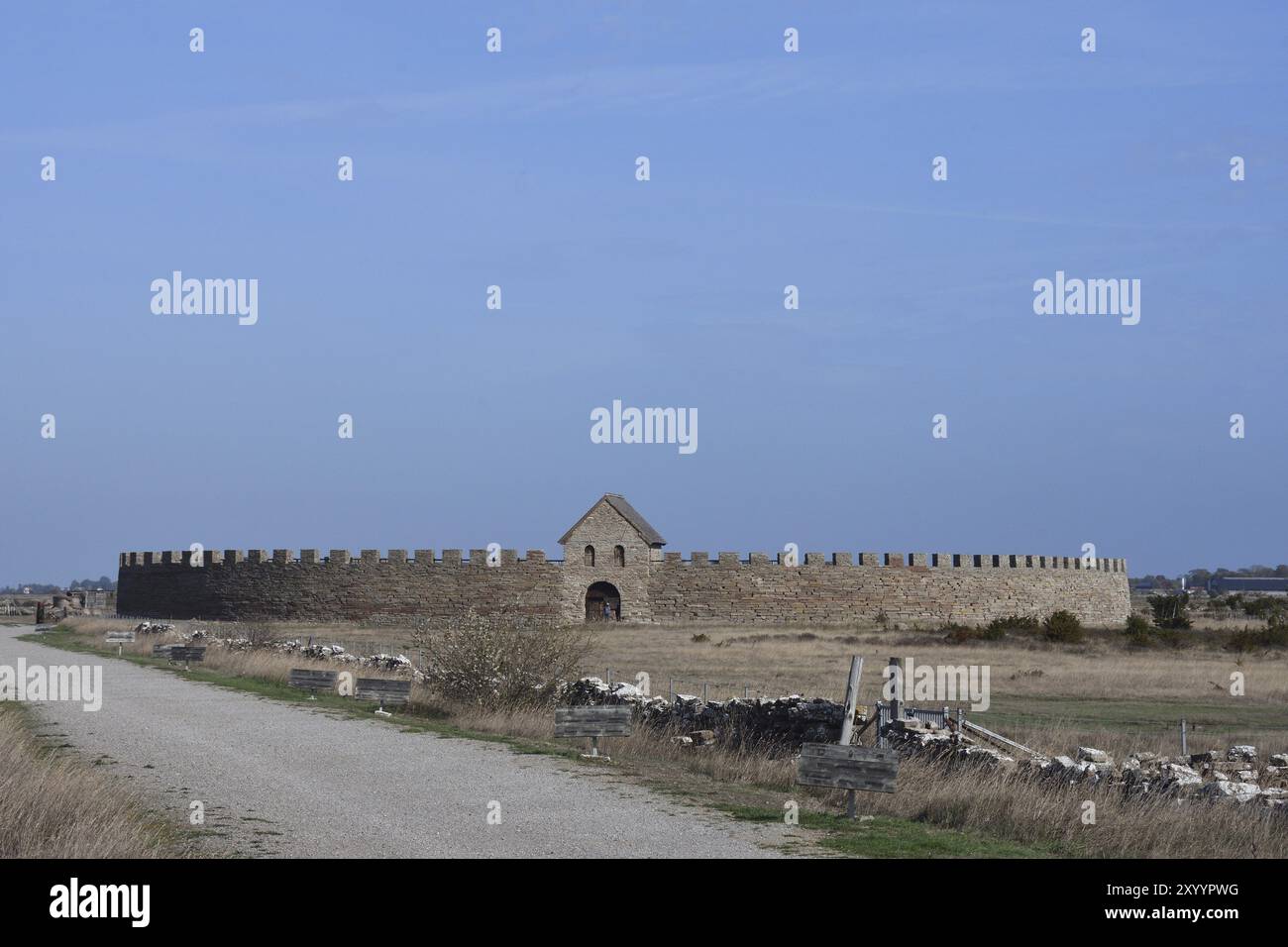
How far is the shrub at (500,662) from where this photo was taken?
70.5ft

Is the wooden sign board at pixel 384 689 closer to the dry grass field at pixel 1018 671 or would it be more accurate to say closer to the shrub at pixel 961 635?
the dry grass field at pixel 1018 671

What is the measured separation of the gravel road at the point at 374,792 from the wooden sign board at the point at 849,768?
0.96 meters

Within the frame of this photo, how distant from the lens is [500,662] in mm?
21609

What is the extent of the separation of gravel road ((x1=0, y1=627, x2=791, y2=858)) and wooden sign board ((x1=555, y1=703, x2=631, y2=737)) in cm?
45

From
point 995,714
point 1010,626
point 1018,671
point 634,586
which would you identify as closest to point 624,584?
point 634,586

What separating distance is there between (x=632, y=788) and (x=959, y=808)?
3.26 metres

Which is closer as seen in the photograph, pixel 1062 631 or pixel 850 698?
pixel 850 698

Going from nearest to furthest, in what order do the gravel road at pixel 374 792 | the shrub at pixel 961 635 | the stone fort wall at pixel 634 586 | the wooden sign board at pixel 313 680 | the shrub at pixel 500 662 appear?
the gravel road at pixel 374 792 → the shrub at pixel 500 662 → the wooden sign board at pixel 313 680 → the shrub at pixel 961 635 → the stone fort wall at pixel 634 586

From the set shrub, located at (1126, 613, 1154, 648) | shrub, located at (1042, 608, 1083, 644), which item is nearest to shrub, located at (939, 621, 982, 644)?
shrub, located at (1042, 608, 1083, 644)

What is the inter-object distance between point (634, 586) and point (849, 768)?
42.7m

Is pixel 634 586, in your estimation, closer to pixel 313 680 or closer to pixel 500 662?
pixel 313 680

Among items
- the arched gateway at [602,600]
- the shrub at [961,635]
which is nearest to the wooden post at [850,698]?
the shrub at [961,635]
